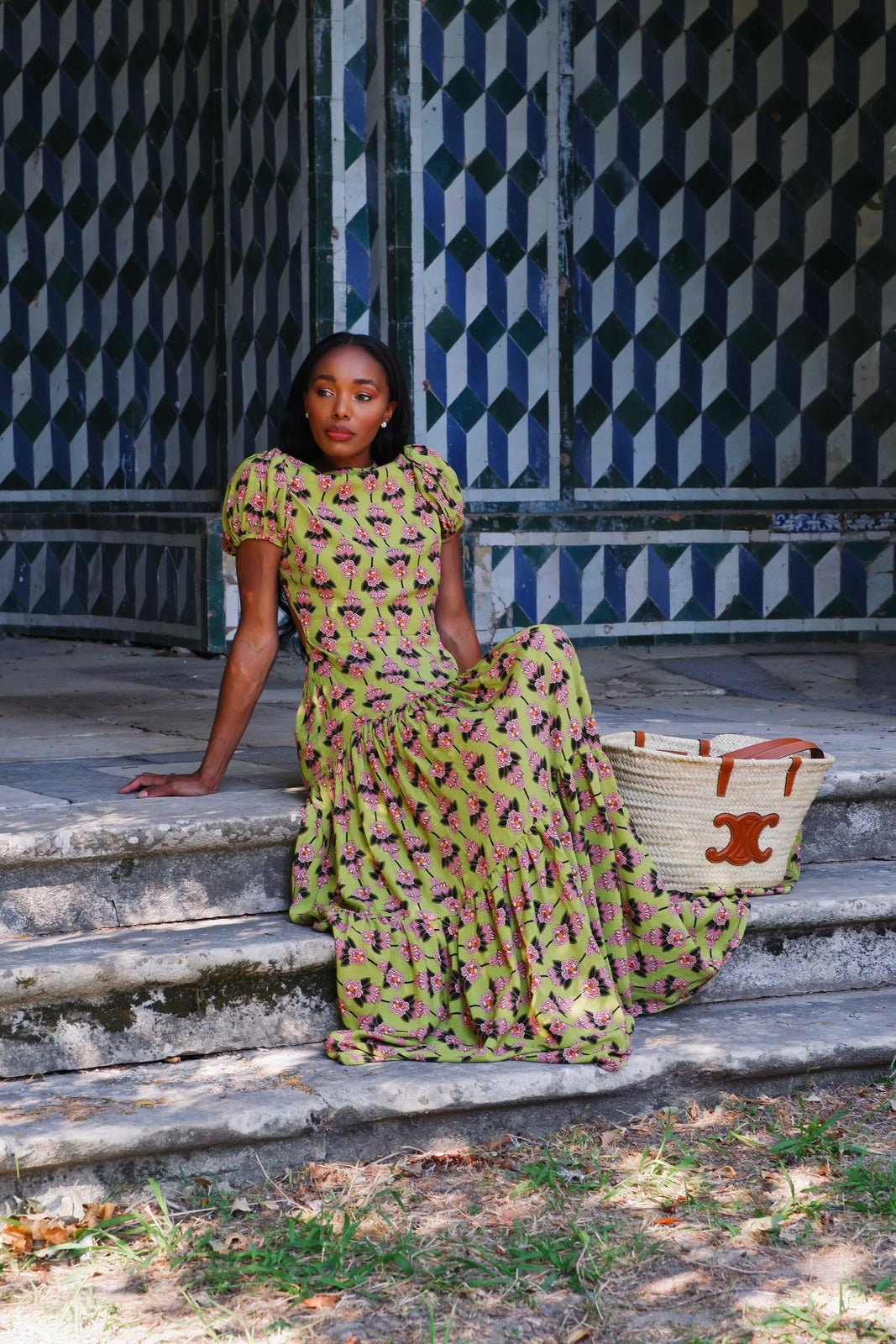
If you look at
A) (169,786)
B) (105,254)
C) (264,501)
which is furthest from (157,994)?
(105,254)

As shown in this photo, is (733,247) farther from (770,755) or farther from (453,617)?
(770,755)

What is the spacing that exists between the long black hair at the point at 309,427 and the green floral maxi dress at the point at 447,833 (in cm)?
7

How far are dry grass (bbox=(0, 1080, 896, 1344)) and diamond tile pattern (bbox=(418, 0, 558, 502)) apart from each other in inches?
187

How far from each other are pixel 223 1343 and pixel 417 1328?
1.01 feet

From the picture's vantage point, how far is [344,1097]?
3.36 metres

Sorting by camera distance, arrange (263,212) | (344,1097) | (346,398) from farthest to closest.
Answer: (263,212) < (346,398) < (344,1097)

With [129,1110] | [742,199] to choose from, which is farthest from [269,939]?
[742,199]

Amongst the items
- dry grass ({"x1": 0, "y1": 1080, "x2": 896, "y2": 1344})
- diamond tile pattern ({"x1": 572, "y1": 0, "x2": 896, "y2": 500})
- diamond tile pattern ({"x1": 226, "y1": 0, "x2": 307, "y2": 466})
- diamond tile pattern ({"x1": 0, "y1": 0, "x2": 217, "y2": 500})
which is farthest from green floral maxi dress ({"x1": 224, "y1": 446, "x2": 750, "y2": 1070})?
diamond tile pattern ({"x1": 0, "y1": 0, "x2": 217, "y2": 500})

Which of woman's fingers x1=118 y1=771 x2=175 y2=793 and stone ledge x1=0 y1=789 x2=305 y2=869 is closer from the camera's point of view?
stone ledge x1=0 y1=789 x2=305 y2=869

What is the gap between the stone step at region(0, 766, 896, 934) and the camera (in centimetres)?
373

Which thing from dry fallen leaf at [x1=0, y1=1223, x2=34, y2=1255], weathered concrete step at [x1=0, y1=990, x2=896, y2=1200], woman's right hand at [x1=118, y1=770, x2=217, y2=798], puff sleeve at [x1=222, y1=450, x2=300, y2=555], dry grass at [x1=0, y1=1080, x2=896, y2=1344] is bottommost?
dry grass at [x1=0, y1=1080, x2=896, y2=1344]

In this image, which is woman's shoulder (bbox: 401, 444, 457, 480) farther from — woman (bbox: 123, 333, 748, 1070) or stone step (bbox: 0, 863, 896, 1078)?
stone step (bbox: 0, 863, 896, 1078)

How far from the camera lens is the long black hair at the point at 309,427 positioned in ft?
13.7

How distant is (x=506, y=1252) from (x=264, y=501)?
1.95m
